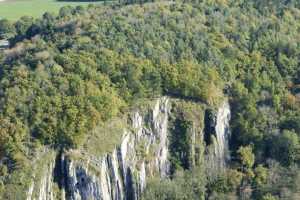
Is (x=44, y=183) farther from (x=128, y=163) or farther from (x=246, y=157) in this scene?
(x=246, y=157)

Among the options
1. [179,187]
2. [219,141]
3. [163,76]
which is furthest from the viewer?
[219,141]

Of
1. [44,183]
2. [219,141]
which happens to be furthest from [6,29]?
[44,183]

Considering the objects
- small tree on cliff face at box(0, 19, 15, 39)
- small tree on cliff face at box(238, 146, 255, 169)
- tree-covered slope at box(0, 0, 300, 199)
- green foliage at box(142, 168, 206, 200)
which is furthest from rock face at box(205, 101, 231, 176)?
small tree on cliff face at box(0, 19, 15, 39)

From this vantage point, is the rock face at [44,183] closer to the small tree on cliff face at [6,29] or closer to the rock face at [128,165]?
the rock face at [128,165]

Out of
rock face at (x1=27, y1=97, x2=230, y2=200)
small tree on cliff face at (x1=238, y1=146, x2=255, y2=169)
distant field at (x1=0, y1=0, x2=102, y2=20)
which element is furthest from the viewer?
distant field at (x1=0, y1=0, x2=102, y2=20)

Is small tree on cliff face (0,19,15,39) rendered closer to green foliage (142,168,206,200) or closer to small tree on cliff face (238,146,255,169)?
green foliage (142,168,206,200)

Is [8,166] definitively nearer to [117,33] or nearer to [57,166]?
[57,166]
